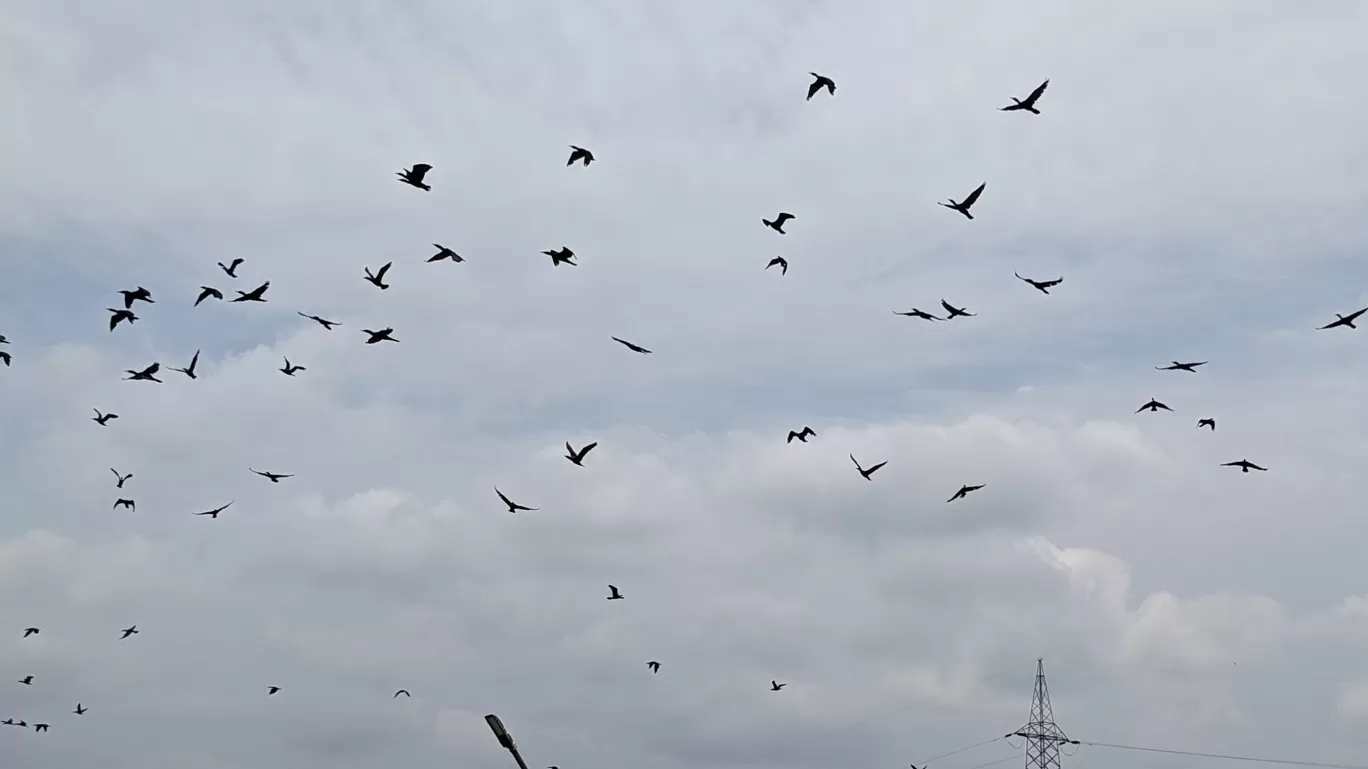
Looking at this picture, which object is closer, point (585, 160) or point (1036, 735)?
point (585, 160)

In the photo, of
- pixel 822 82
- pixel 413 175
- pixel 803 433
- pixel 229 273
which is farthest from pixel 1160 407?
pixel 229 273

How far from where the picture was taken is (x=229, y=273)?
81.1 metres

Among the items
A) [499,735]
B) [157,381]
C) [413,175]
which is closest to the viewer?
[499,735]

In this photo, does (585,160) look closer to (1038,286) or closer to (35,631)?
(1038,286)

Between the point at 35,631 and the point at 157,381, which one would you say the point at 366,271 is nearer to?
the point at 157,381

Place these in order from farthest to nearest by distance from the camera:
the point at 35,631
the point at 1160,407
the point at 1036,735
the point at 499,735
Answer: the point at 1036,735
the point at 35,631
the point at 1160,407
the point at 499,735

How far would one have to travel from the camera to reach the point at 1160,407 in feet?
281

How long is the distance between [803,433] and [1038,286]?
22378 millimetres

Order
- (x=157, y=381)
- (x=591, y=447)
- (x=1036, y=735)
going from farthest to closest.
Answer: (x=1036, y=735) < (x=157, y=381) < (x=591, y=447)

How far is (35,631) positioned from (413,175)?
70.6 m

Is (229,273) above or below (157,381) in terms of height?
above

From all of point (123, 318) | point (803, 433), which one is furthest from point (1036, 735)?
point (123, 318)

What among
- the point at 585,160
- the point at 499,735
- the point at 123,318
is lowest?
the point at 499,735

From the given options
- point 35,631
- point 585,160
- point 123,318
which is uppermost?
point 585,160
